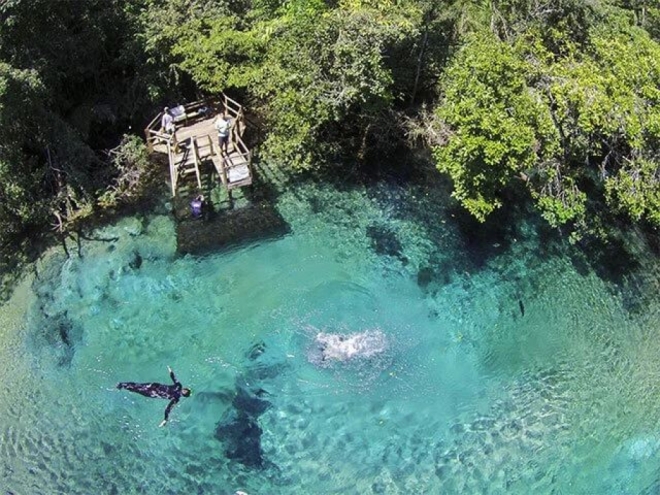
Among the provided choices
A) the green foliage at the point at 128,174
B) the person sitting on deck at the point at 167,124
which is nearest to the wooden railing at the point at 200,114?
the person sitting on deck at the point at 167,124

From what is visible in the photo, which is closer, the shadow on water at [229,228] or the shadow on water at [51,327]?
the shadow on water at [51,327]

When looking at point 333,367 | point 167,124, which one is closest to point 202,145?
point 167,124

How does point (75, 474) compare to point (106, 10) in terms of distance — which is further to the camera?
point (106, 10)

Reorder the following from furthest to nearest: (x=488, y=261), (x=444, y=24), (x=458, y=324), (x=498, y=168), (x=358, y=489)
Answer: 1. (x=444, y=24)
2. (x=488, y=261)
3. (x=458, y=324)
4. (x=498, y=168)
5. (x=358, y=489)

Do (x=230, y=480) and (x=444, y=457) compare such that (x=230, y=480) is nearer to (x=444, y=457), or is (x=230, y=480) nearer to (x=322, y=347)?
(x=322, y=347)

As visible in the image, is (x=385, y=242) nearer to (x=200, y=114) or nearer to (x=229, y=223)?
(x=229, y=223)

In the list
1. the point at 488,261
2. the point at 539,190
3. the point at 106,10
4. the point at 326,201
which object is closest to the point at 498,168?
the point at 539,190

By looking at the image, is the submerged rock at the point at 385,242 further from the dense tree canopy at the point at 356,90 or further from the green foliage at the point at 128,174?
the green foliage at the point at 128,174
